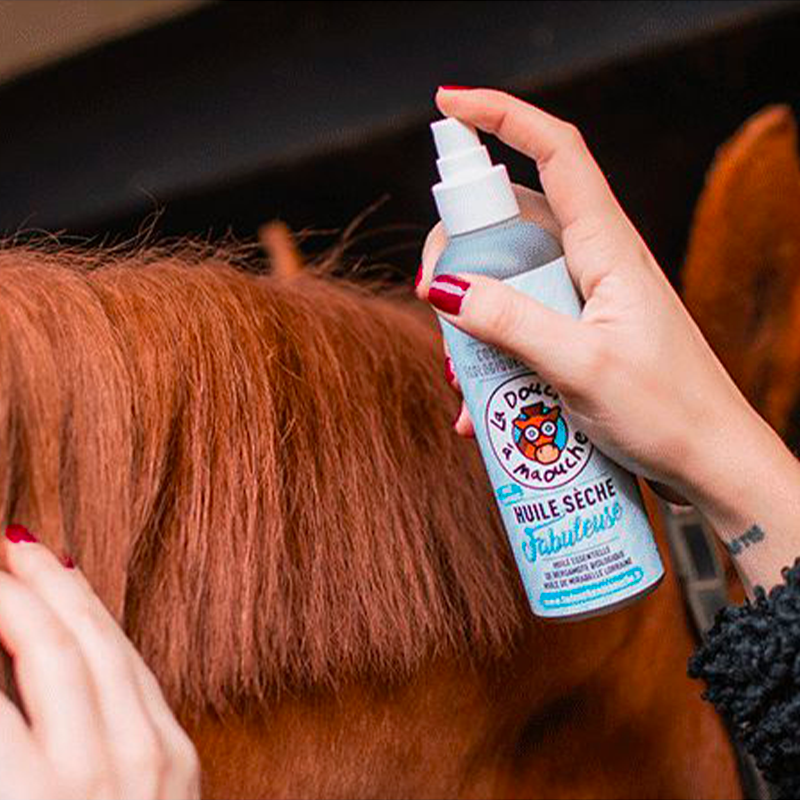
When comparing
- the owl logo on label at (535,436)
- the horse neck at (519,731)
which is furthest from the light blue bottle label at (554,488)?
the horse neck at (519,731)

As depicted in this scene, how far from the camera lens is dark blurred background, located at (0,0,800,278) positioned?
3.34 ft

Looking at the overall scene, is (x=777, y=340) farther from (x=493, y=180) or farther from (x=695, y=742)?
(x=493, y=180)

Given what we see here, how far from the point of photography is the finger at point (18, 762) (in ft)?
1.53

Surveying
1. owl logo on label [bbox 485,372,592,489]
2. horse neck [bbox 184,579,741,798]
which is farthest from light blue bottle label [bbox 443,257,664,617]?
horse neck [bbox 184,579,741,798]

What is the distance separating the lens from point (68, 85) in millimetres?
977

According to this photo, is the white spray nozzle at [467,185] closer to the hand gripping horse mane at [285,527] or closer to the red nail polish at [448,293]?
the red nail polish at [448,293]

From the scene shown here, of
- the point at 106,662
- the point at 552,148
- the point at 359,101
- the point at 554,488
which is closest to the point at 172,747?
the point at 106,662

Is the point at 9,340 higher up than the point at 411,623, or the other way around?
the point at 9,340

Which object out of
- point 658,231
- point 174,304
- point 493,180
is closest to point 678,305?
point 493,180

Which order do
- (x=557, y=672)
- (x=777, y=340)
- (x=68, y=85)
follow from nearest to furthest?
1. (x=557, y=672)
2. (x=777, y=340)
3. (x=68, y=85)

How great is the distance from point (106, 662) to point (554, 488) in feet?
0.62

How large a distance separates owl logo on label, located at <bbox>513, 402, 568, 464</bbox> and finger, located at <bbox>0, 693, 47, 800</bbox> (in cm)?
22

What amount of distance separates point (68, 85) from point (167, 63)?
0.11 metres

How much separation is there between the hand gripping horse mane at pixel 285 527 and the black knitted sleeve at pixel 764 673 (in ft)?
0.40
